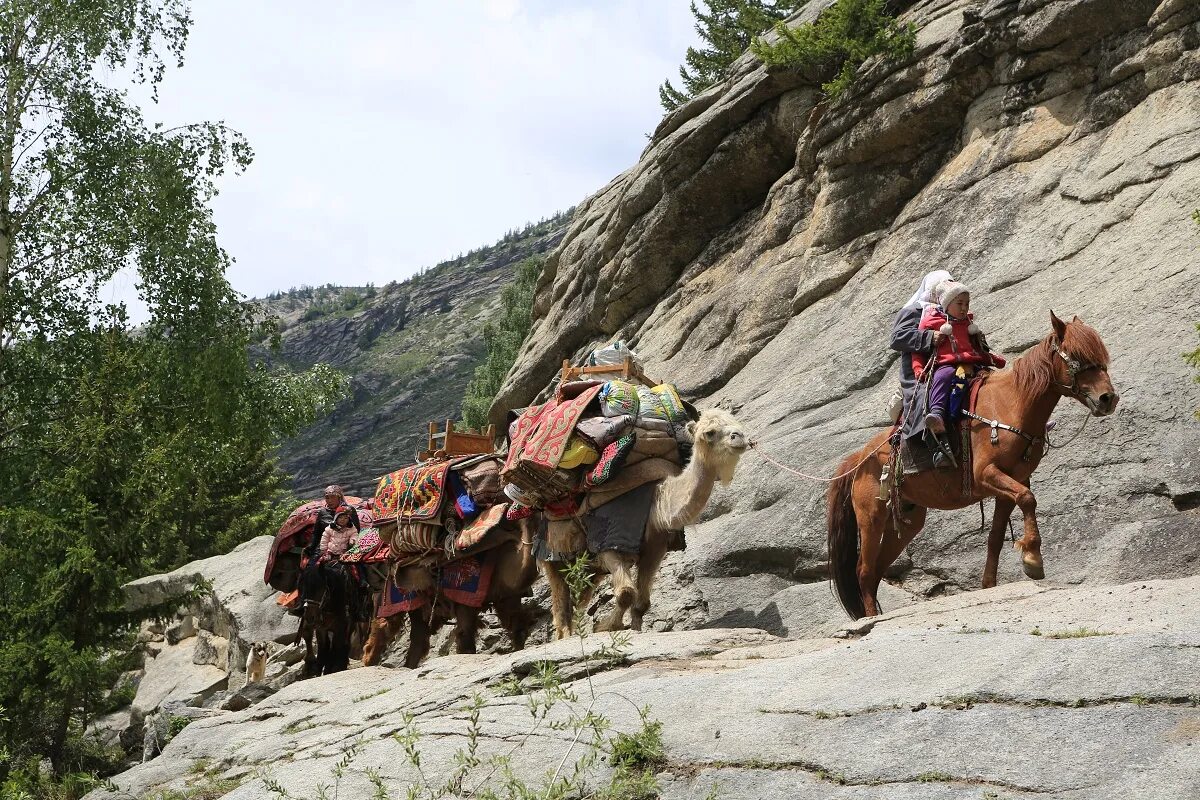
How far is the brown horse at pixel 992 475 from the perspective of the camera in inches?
328

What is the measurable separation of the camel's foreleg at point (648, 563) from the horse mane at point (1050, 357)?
3.05 meters

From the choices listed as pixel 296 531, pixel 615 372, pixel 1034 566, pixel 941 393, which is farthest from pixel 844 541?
pixel 296 531

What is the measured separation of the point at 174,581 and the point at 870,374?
37.7ft

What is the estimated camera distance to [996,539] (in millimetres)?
8883

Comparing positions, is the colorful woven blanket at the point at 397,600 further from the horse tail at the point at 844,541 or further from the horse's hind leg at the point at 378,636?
the horse tail at the point at 844,541

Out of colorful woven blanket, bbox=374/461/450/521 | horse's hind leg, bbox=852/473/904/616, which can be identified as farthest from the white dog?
horse's hind leg, bbox=852/473/904/616

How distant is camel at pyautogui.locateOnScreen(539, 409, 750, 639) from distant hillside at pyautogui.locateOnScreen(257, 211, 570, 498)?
7649 centimetres

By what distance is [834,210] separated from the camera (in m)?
17.0

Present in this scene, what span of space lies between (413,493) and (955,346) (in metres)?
5.93

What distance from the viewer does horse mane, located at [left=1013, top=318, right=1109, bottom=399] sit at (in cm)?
836

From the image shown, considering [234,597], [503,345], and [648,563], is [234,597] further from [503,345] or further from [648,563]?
[503,345]

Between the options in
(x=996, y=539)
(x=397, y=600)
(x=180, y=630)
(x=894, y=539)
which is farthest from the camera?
(x=180, y=630)

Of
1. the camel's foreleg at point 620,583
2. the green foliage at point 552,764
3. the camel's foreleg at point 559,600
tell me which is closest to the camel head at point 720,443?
the camel's foreleg at point 620,583

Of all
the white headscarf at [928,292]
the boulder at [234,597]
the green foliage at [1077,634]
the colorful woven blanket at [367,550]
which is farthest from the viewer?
the boulder at [234,597]
